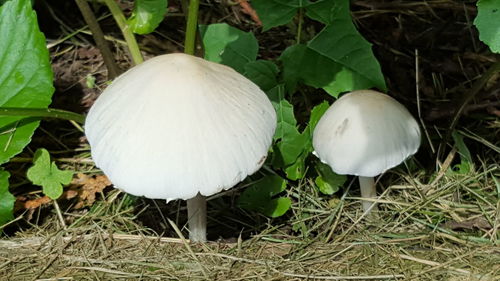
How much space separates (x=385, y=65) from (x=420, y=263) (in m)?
1.16

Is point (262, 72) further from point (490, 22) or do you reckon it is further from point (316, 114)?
point (490, 22)

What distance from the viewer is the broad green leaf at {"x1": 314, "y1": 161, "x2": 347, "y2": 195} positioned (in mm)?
2635

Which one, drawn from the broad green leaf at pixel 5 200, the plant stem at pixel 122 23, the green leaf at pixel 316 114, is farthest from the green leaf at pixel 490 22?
the broad green leaf at pixel 5 200

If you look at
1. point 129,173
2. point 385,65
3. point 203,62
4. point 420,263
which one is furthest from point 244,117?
point 385,65

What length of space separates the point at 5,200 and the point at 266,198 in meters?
0.97

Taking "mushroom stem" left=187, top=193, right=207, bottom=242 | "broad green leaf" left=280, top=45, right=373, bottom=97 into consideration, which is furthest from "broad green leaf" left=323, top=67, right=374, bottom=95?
"mushroom stem" left=187, top=193, right=207, bottom=242

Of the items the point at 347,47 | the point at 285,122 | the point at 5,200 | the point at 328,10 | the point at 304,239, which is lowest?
the point at 304,239

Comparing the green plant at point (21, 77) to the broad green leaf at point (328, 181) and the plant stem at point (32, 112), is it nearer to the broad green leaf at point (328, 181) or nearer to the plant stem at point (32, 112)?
the plant stem at point (32, 112)

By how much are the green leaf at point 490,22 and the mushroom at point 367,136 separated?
0.39 metres

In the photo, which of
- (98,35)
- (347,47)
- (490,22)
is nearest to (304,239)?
(347,47)

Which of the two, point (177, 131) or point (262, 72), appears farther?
point (262, 72)

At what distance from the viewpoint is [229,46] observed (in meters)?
2.69

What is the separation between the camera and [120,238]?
252 cm

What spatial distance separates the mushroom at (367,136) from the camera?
7.47ft
